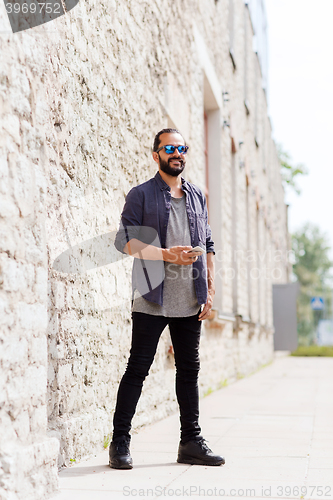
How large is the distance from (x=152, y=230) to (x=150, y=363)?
729 mm

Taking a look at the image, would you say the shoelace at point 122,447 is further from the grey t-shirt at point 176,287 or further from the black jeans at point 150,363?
the grey t-shirt at point 176,287

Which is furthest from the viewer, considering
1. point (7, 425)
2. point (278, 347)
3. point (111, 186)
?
point (278, 347)

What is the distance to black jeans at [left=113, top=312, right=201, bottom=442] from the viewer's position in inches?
135

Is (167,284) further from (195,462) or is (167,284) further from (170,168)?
(195,462)

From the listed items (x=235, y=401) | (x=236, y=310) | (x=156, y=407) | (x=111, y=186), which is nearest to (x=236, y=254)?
(x=236, y=310)

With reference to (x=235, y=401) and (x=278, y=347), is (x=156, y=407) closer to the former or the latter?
(x=235, y=401)

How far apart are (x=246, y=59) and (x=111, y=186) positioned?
942cm

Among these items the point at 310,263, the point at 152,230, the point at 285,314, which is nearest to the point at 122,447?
the point at 152,230

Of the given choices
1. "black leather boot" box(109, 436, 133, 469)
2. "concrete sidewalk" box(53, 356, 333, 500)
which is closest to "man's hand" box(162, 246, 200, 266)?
"black leather boot" box(109, 436, 133, 469)

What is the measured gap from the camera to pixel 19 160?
281cm

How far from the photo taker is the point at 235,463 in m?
3.67

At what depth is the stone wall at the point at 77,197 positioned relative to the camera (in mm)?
2742

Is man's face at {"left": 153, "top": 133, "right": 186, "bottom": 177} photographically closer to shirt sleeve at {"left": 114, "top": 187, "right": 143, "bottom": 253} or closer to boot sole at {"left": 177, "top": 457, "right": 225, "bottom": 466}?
shirt sleeve at {"left": 114, "top": 187, "right": 143, "bottom": 253}

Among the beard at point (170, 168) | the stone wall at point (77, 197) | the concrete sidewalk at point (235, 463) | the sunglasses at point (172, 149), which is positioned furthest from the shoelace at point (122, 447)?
the sunglasses at point (172, 149)
